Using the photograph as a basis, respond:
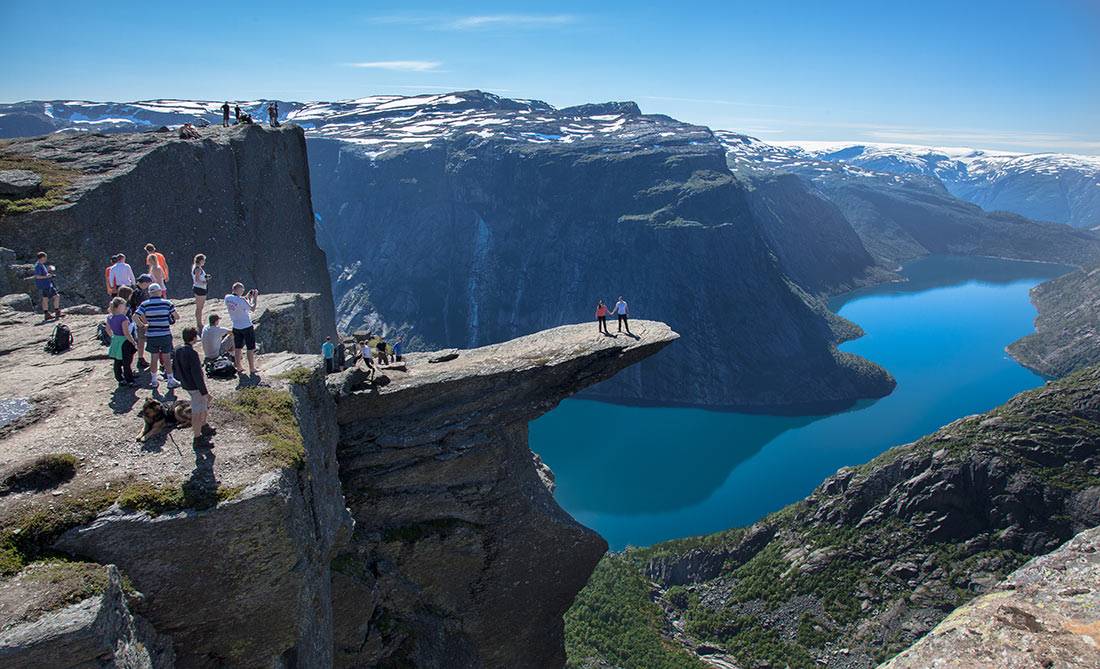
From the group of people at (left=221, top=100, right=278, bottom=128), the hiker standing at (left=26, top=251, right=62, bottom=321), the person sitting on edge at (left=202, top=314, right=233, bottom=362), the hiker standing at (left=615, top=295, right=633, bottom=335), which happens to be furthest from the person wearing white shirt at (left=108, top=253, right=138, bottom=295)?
the group of people at (left=221, top=100, right=278, bottom=128)

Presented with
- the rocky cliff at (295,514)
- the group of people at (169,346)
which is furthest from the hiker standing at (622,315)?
the group of people at (169,346)

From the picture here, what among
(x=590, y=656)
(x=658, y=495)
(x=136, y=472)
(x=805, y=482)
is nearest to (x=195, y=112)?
(x=658, y=495)

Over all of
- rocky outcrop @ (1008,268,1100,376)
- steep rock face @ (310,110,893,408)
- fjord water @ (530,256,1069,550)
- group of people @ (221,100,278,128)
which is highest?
group of people @ (221,100,278,128)

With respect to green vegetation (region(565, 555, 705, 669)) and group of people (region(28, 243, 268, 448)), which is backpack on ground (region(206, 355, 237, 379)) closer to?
group of people (region(28, 243, 268, 448))

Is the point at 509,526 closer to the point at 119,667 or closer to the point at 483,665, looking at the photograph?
the point at 483,665

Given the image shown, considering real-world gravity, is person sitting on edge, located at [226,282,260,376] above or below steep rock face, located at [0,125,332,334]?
→ below

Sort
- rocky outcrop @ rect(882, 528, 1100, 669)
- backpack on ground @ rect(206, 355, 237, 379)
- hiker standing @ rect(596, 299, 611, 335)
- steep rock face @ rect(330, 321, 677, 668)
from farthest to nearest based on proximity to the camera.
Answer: hiker standing @ rect(596, 299, 611, 335)
steep rock face @ rect(330, 321, 677, 668)
backpack on ground @ rect(206, 355, 237, 379)
rocky outcrop @ rect(882, 528, 1100, 669)

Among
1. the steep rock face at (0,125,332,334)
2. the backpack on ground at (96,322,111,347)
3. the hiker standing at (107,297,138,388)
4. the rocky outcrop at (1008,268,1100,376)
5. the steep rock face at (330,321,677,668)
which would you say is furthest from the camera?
the rocky outcrop at (1008,268,1100,376)

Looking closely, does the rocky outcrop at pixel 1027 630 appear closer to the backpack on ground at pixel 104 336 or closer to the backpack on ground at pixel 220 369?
the backpack on ground at pixel 220 369
